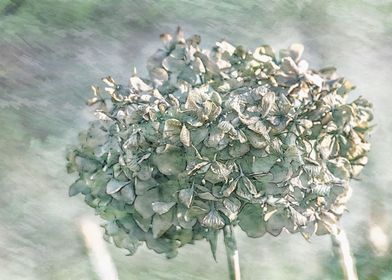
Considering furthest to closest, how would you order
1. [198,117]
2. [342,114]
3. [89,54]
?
[89,54] < [342,114] < [198,117]

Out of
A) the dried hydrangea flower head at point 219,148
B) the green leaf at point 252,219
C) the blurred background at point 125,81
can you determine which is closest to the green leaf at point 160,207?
A: the dried hydrangea flower head at point 219,148

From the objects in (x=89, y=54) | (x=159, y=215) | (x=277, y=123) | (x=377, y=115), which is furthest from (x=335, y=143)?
(x=89, y=54)

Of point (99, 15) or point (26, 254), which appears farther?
point (99, 15)

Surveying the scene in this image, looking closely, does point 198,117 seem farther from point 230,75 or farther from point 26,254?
point 26,254

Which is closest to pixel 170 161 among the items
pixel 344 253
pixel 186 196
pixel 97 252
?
pixel 186 196

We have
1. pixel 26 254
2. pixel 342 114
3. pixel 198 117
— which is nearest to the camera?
pixel 198 117

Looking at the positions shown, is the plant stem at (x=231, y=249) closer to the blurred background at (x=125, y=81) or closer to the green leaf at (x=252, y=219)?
the green leaf at (x=252, y=219)
